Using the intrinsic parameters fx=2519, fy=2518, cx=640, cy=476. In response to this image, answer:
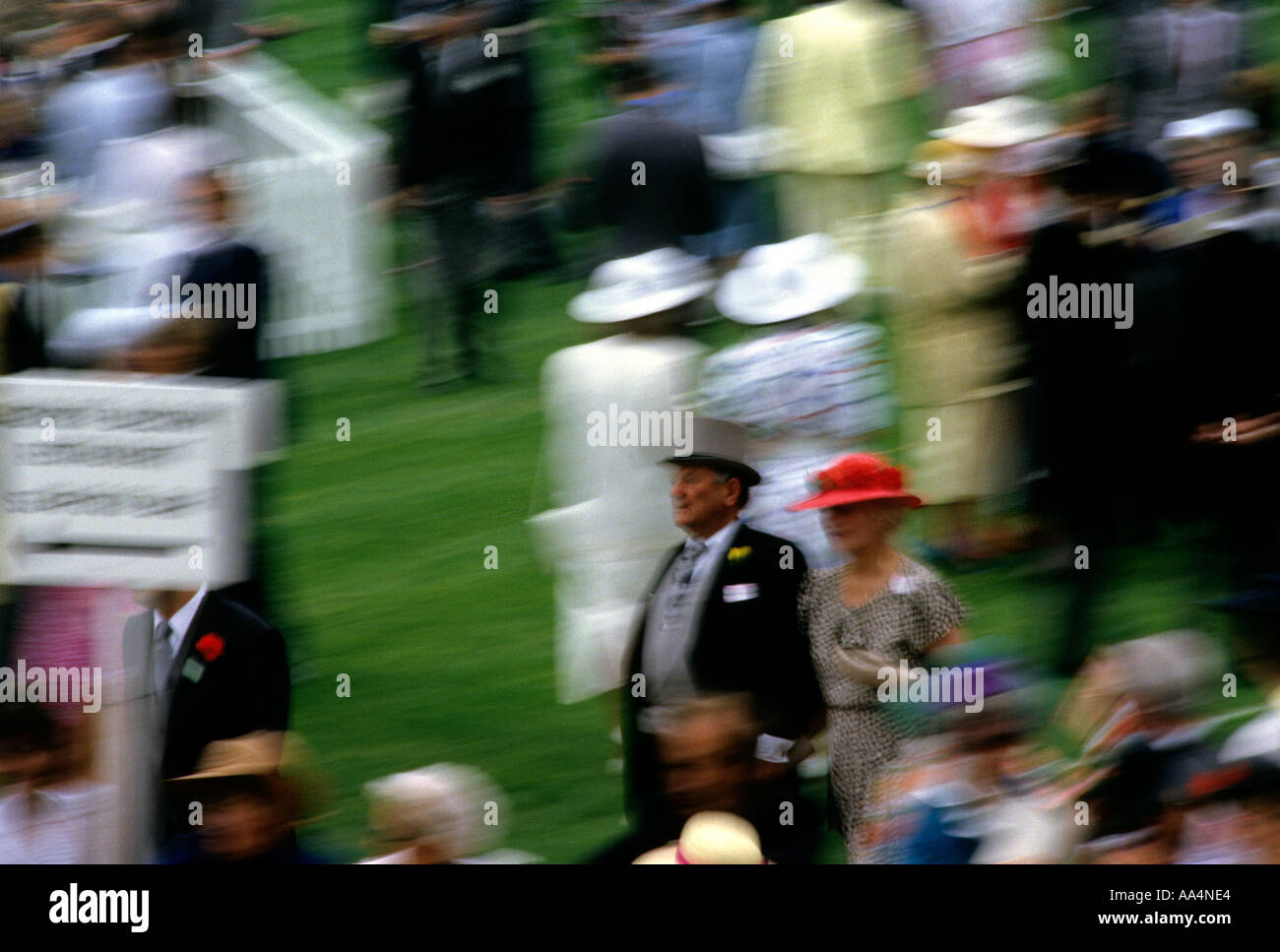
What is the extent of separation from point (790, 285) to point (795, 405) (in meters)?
0.48

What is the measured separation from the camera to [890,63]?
10.7 meters

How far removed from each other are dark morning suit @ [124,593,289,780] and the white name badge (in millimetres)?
1220

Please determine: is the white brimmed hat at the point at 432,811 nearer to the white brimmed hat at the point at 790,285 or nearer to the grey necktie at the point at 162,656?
the grey necktie at the point at 162,656

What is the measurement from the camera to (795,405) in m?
7.61

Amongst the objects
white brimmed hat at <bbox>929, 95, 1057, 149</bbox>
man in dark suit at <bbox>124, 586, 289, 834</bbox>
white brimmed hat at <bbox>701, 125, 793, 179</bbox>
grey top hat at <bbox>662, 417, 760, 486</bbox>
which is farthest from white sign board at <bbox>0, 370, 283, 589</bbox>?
white brimmed hat at <bbox>701, 125, 793, 179</bbox>

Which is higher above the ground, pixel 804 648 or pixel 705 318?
pixel 705 318

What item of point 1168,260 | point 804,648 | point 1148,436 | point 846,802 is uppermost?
point 1168,260

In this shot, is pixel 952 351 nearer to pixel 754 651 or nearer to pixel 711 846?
pixel 754 651

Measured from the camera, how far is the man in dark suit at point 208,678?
22.2 feet

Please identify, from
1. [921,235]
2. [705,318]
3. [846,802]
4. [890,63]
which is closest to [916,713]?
[846,802]

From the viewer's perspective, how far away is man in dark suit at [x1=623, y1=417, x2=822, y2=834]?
6.79 meters

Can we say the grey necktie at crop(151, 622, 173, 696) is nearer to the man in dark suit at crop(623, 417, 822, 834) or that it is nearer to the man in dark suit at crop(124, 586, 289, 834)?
the man in dark suit at crop(124, 586, 289, 834)

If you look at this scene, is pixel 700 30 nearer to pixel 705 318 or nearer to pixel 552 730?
pixel 705 318

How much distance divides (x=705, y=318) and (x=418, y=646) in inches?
76.8
